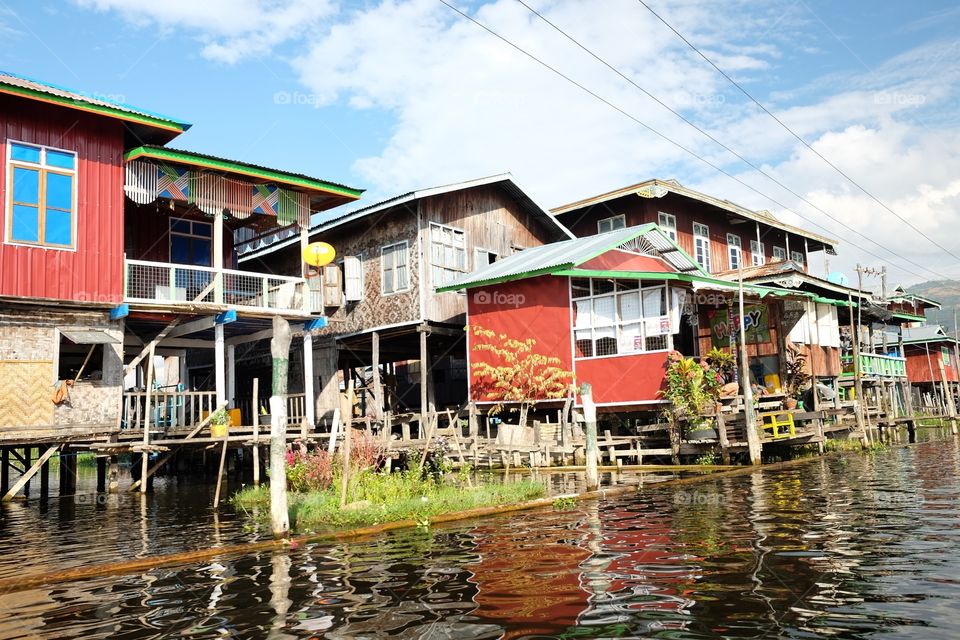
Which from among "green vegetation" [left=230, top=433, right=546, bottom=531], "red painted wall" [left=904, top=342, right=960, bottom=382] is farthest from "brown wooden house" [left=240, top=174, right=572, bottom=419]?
"red painted wall" [left=904, top=342, right=960, bottom=382]

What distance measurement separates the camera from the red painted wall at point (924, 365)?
41.4 meters

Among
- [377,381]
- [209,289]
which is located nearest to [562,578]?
[209,289]

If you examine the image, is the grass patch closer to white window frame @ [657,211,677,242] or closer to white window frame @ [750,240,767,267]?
white window frame @ [657,211,677,242]

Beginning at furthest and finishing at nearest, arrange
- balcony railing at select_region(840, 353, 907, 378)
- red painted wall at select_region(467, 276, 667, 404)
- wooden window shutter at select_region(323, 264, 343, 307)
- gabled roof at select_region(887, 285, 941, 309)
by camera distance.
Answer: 1. gabled roof at select_region(887, 285, 941, 309)
2. balcony railing at select_region(840, 353, 907, 378)
3. wooden window shutter at select_region(323, 264, 343, 307)
4. red painted wall at select_region(467, 276, 667, 404)

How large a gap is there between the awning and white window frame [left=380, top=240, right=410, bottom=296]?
Result: 8954mm

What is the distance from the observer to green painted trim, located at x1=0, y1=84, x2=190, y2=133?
1717 centimetres

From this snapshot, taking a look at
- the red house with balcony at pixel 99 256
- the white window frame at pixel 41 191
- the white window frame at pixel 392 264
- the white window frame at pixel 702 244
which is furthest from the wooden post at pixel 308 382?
the white window frame at pixel 702 244

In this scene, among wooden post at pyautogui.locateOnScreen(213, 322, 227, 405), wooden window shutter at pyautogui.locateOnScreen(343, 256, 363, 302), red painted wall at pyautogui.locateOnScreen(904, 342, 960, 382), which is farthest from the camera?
red painted wall at pyautogui.locateOnScreen(904, 342, 960, 382)

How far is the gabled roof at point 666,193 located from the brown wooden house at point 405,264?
2.54 metres

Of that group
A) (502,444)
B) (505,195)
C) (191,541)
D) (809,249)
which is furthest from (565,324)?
(809,249)

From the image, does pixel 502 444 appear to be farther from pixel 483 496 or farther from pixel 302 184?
pixel 302 184

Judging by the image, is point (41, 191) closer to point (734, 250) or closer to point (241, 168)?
point (241, 168)

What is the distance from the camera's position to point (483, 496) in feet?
45.0

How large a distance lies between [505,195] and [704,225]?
33.0 ft
